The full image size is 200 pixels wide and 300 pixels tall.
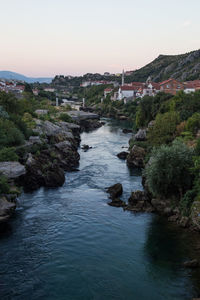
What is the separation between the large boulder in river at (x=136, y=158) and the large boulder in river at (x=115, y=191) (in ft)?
36.6

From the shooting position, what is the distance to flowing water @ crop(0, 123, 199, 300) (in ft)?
53.9

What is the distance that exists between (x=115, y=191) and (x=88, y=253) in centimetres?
1161

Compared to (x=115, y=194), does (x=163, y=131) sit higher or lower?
higher

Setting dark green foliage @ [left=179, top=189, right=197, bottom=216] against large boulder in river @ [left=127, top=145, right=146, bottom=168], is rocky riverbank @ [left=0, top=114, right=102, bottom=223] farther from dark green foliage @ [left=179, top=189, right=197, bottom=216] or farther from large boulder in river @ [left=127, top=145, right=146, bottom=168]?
dark green foliage @ [left=179, top=189, right=197, bottom=216]

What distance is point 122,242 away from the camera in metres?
21.6

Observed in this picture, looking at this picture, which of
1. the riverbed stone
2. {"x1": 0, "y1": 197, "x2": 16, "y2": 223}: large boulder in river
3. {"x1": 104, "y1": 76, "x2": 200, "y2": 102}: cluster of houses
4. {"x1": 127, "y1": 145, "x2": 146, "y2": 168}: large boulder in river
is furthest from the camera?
{"x1": 104, "y1": 76, "x2": 200, "y2": 102}: cluster of houses

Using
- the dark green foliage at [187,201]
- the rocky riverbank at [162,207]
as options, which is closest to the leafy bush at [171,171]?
the dark green foliage at [187,201]

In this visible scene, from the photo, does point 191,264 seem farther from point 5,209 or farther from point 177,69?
point 177,69

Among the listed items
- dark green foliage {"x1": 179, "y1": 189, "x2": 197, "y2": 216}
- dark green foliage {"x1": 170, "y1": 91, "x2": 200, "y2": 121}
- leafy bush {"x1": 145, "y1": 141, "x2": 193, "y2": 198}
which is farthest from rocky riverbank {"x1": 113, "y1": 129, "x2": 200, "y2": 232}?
dark green foliage {"x1": 170, "y1": 91, "x2": 200, "y2": 121}

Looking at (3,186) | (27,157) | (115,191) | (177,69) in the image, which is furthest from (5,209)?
(177,69)

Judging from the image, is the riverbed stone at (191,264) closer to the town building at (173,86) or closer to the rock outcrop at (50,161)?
the rock outcrop at (50,161)

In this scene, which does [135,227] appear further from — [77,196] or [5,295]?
[5,295]

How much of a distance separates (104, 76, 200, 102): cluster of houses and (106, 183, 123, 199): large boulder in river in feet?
194

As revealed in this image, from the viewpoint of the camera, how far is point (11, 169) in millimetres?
28484
